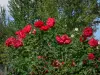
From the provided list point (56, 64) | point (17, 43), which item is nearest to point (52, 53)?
point (56, 64)

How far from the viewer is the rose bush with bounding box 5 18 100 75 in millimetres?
6508

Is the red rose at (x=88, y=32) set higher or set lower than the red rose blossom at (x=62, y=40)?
A: higher

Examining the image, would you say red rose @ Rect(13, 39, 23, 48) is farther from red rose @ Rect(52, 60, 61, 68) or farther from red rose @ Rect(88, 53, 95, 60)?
red rose @ Rect(88, 53, 95, 60)

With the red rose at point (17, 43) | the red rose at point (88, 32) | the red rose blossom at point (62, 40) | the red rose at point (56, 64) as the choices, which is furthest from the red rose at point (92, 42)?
the red rose at point (17, 43)

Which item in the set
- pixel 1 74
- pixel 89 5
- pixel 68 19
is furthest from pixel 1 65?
pixel 89 5

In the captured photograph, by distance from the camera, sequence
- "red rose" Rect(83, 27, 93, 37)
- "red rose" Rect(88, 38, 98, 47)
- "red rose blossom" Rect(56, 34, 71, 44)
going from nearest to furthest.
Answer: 1. "red rose blossom" Rect(56, 34, 71, 44)
2. "red rose" Rect(88, 38, 98, 47)
3. "red rose" Rect(83, 27, 93, 37)

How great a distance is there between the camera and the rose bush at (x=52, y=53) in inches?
256

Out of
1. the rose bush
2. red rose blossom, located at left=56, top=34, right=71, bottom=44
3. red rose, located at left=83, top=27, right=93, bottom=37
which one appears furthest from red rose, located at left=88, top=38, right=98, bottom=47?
red rose blossom, located at left=56, top=34, right=71, bottom=44

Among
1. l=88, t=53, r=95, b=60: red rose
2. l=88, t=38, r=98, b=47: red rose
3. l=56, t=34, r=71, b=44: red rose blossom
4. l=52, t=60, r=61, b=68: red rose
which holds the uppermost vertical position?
l=56, t=34, r=71, b=44: red rose blossom

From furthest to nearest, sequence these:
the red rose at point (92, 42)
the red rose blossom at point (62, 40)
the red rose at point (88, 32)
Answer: the red rose at point (88, 32), the red rose at point (92, 42), the red rose blossom at point (62, 40)

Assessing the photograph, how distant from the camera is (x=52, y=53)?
654 cm

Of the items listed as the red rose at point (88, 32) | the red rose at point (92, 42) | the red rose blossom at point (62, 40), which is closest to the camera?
the red rose blossom at point (62, 40)

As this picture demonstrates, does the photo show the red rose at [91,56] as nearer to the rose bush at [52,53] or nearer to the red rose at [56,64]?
the rose bush at [52,53]

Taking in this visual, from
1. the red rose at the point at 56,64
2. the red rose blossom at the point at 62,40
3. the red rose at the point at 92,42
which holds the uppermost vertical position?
the red rose blossom at the point at 62,40
